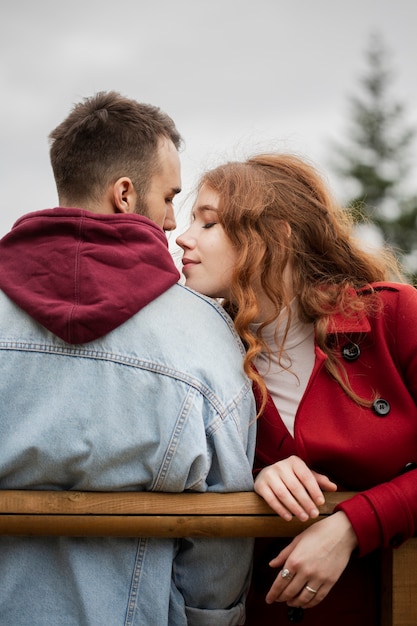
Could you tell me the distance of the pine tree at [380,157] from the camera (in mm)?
29734

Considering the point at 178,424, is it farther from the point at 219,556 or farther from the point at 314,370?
the point at 314,370

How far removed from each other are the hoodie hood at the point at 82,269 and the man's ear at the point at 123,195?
672mm

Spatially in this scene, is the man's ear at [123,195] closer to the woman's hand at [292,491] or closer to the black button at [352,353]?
the black button at [352,353]

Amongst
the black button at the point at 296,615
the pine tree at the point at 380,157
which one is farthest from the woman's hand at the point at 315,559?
the pine tree at the point at 380,157

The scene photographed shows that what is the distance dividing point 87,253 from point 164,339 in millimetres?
324

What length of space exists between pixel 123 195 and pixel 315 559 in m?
1.55

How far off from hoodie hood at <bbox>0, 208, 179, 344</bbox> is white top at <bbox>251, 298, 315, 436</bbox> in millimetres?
582

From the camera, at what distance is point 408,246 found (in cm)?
2898

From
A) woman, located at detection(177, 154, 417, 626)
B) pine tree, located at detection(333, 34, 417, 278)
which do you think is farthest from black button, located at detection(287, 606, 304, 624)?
pine tree, located at detection(333, 34, 417, 278)

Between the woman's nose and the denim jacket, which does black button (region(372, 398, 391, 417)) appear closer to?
the denim jacket

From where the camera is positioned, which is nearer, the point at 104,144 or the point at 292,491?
the point at 292,491

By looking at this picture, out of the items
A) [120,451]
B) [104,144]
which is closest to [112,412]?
[120,451]

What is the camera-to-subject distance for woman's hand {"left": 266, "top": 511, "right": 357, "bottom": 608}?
2297 millimetres

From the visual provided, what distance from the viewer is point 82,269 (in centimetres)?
232
